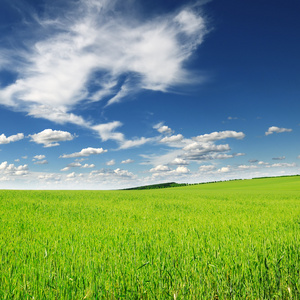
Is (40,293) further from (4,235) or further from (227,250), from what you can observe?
(4,235)

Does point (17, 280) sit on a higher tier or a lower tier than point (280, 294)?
higher

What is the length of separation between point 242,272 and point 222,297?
695 millimetres

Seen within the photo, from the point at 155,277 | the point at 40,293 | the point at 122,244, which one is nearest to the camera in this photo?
the point at 40,293

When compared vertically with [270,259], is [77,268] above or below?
above

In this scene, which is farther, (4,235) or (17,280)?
(4,235)

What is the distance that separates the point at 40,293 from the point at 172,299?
1756 millimetres

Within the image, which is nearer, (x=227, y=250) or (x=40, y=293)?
(x=40, y=293)

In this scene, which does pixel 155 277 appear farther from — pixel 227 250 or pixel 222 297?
pixel 227 250

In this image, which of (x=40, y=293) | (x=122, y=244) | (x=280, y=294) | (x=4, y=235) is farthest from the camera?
(x=4, y=235)

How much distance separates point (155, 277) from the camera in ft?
12.2

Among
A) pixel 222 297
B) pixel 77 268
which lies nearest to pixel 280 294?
pixel 222 297

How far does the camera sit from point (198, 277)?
3.78 m

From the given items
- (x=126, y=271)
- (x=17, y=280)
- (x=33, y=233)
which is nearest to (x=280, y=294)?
(x=126, y=271)

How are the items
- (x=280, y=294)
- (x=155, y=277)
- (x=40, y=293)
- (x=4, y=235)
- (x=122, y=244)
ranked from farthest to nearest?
(x=4, y=235) < (x=122, y=244) < (x=155, y=277) < (x=280, y=294) < (x=40, y=293)
